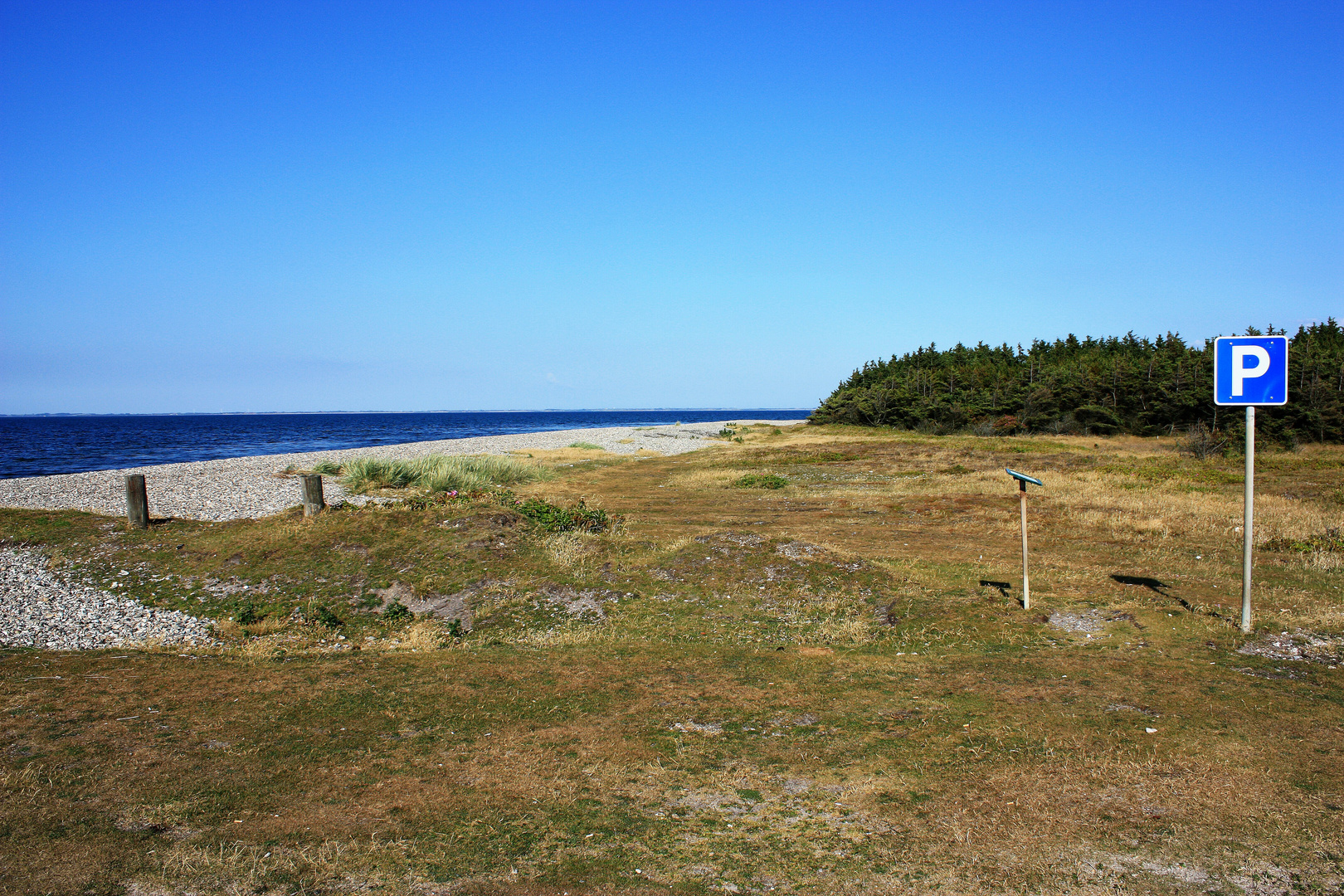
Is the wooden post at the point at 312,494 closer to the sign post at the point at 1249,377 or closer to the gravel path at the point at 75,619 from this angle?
the gravel path at the point at 75,619

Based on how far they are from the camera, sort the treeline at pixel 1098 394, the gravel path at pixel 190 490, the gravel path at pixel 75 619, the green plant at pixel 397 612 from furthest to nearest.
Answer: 1. the treeline at pixel 1098 394
2. the gravel path at pixel 190 490
3. the green plant at pixel 397 612
4. the gravel path at pixel 75 619

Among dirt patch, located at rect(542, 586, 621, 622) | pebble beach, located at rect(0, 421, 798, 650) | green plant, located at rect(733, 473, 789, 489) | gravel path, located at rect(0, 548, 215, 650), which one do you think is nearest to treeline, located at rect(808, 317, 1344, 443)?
pebble beach, located at rect(0, 421, 798, 650)

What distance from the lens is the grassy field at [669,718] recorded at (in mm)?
4945

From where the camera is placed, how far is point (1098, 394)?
61.2 metres

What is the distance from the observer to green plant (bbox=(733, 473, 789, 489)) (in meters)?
29.1

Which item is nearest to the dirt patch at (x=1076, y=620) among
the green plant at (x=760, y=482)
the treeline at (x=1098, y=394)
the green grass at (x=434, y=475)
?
the green plant at (x=760, y=482)

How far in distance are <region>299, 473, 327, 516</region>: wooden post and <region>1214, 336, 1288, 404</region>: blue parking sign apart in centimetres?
1641

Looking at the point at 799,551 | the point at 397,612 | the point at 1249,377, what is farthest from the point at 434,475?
the point at 1249,377

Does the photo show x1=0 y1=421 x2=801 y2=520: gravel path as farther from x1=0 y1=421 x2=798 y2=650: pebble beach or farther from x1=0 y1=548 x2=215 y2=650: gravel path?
x1=0 y1=548 x2=215 y2=650: gravel path

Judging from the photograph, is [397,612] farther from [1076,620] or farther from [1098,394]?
[1098,394]

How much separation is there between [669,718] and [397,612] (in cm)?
606

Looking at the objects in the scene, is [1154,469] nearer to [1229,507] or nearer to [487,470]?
[1229,507]

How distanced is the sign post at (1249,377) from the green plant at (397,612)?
12.1 metres

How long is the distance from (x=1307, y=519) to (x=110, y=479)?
140 feet
